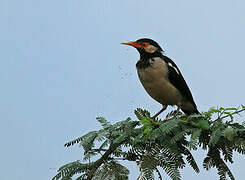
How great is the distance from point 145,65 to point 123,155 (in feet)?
6.78

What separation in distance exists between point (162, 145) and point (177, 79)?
2.27 meters

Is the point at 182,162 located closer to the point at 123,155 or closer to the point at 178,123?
the point at 178,123

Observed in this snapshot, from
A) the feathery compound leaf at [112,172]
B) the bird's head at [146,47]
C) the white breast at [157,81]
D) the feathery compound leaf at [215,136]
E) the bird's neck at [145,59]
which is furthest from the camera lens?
the bird's head at [146,47]

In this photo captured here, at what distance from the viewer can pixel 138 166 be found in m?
2.99

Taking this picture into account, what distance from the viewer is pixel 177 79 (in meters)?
5.15

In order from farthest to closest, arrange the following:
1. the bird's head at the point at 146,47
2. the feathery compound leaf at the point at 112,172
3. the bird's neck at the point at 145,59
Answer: the bird's head at the point at 146,47 < the bird's neck at the point at 145,59 < the feathery compound leaf at the point at 112,172

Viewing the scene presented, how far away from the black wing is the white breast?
0.06 m

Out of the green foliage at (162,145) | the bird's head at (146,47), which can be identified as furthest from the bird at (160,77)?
the green foliage at (162,145)

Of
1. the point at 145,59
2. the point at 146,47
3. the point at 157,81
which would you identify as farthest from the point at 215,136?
the point at 146,47

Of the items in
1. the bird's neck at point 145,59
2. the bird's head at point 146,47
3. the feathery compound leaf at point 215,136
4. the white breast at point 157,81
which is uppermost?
the bird's head at point 146,47

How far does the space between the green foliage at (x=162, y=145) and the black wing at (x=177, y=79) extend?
1.86m

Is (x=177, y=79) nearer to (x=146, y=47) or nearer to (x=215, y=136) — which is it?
(x=146, y=47)

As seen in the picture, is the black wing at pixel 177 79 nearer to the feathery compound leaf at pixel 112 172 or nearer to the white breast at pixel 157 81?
the white breast at pixel 157 81

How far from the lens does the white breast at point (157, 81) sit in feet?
16.4
